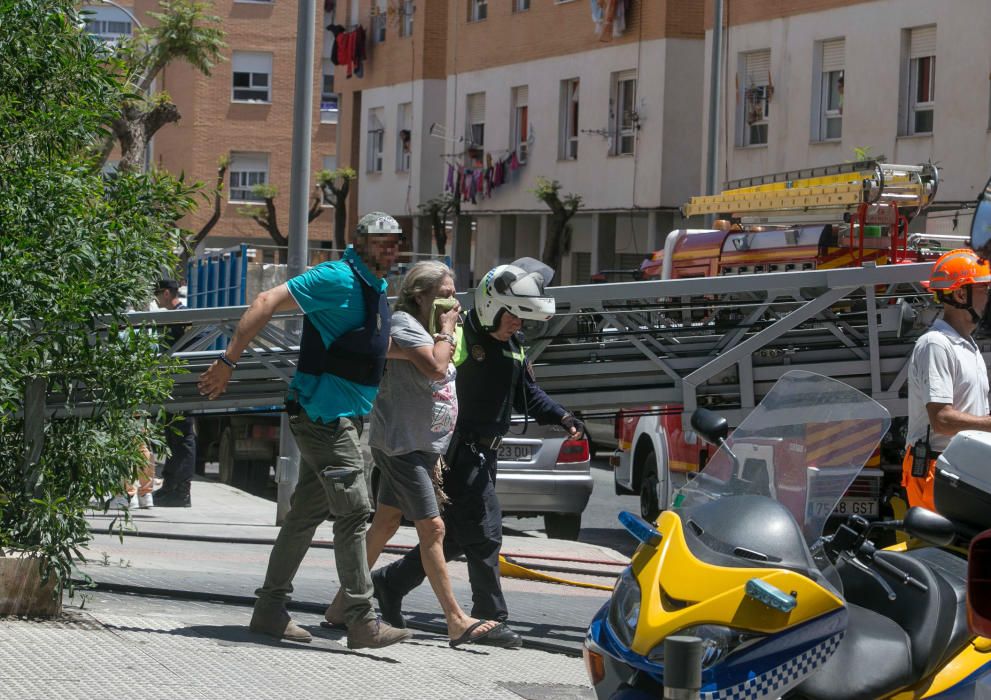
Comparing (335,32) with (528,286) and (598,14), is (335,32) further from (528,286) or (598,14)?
(528,286)

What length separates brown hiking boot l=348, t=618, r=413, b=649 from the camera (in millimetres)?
6895

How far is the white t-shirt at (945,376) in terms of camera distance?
22.4 feet

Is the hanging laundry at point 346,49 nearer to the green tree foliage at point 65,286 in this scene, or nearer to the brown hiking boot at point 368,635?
the green tree foliage at point 65,286

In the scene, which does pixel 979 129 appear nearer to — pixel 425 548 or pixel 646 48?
pixel 646 48

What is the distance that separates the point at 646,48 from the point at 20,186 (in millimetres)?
27202

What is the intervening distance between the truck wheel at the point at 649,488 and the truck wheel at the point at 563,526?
2.31ft

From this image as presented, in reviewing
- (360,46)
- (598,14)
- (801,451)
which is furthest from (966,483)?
(360,46)

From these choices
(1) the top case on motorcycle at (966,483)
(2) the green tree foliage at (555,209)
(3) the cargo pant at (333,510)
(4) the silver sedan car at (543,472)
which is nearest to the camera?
(1) the top case on motorcycle at (966,483)

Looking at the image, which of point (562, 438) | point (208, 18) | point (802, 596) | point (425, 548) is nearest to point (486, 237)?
point (208, 18)

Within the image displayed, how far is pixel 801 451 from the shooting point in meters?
4.61

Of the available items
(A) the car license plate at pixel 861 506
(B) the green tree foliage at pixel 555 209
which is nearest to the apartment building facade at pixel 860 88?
(B) the green tree foliage at pixel 555 209

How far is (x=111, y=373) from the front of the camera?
23.8 ft

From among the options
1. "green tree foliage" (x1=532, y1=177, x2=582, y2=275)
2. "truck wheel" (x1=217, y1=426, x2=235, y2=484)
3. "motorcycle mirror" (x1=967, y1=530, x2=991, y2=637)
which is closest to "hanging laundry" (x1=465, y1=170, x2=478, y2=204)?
"green tree foliage" (x1=532, y1=177, x2=582, y2=275)

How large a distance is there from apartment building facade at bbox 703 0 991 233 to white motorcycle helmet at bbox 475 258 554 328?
17937 millimetres
